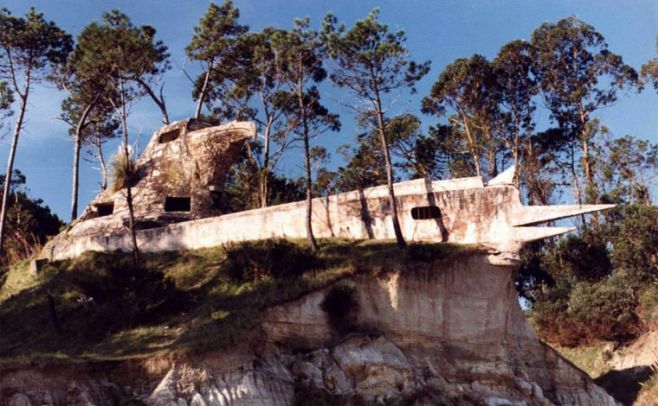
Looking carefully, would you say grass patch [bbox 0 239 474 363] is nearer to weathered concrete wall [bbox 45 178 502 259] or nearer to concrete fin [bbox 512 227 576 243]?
weathered concrete wall [bbox 45 178 502 259]

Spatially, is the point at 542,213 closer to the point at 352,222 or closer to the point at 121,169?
the point at 352,222

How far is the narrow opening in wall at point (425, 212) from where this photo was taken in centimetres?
2847

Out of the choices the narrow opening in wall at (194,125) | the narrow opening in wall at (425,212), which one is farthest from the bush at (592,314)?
the narrow opening in wall at (194,125)

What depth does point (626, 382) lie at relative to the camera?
1387 inches

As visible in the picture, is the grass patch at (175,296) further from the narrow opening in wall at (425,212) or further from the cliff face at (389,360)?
the narrow opening in wall at (425,212)

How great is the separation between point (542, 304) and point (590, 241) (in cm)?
458

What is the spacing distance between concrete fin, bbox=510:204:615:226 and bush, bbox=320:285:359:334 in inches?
236

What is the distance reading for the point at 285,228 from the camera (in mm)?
30000

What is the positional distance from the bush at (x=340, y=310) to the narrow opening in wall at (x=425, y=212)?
5031 millimetres

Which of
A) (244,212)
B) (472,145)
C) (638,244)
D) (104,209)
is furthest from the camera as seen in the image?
(472,145)

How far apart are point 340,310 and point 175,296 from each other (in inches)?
202

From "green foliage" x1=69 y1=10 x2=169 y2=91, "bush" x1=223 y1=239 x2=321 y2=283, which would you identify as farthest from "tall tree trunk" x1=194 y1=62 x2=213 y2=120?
"bush" x1=223 y1=239 x2=321 y2=283

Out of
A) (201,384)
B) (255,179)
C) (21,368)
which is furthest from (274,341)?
(255,179)

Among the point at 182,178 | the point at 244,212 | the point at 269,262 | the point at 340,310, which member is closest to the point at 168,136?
the point at 182,178
